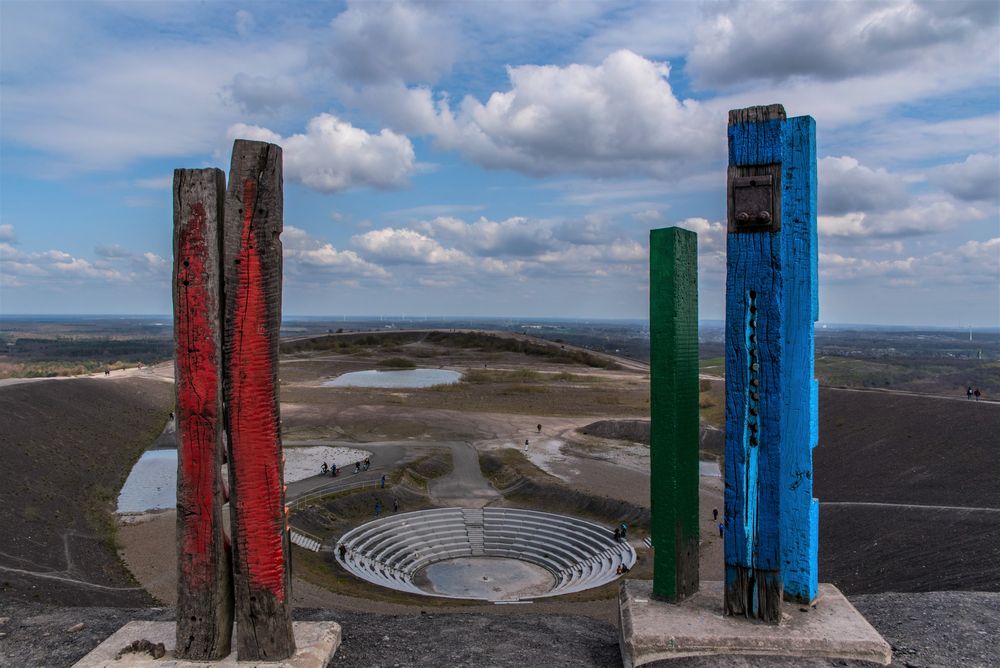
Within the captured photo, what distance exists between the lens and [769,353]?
5.66m

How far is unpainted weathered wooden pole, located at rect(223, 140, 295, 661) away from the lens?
5672mm

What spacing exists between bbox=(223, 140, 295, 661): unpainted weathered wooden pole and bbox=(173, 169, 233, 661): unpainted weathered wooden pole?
13cm

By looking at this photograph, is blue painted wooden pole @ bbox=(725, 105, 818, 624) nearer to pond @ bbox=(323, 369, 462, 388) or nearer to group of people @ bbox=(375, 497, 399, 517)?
group of people @ bbox=(375, 497, 399, 517)

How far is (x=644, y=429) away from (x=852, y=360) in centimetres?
8813

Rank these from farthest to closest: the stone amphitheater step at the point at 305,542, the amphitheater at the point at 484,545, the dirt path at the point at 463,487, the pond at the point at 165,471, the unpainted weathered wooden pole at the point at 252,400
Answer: the dirt path at the point at 463,487, the pond at the point at 165,471, the stone amphitheater step at the point at 305,542, the amphitheater at the point at 484,545, the unpainted weathered wooden pole at the point at 252,400

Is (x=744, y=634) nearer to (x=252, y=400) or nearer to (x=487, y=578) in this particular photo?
(x=252, y=400)

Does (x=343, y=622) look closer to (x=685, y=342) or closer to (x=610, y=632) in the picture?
(x=610, y=632)

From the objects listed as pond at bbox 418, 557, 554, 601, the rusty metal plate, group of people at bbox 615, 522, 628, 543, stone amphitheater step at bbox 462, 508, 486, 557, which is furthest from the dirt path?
the rusty metal plate

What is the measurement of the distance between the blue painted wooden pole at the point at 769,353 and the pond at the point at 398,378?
6575 centimetres

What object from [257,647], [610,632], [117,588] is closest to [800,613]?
[610,632]

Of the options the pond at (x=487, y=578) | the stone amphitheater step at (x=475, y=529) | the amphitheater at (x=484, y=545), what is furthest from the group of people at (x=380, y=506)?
the pond at (x=487, y=578)

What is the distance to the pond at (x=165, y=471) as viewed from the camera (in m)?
28.1

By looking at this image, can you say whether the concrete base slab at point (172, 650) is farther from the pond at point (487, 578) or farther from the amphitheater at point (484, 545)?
the amphitheater at point (484, 545)

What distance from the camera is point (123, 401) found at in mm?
47375
